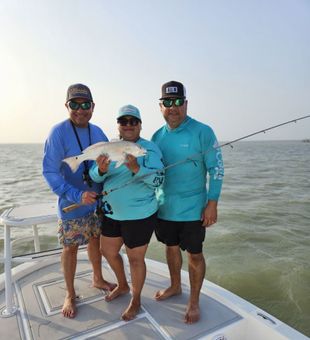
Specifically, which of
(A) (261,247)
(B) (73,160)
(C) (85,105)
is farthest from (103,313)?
(A) (261,247)

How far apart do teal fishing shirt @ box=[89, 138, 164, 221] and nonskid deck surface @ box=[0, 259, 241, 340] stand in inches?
38.5

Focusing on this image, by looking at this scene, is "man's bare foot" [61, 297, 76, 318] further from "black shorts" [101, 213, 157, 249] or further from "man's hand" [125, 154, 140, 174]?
"man's hand" [125, 154, 140, 174]

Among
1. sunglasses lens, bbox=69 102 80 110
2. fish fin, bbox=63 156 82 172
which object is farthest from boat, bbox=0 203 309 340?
sunglasses lens, bbox=69 102 80 110

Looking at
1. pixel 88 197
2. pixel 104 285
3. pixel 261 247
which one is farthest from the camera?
pixel 261 247

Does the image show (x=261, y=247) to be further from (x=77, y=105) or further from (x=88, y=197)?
(x=77, y=105)

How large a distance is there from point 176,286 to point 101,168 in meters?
1.62

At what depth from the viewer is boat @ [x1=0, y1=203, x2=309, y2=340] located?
270 cm

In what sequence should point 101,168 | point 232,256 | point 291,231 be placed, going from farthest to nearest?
point 291,231
point 232,256
point 101,168

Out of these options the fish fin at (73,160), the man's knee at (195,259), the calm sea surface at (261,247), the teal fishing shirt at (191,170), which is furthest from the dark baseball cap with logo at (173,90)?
the calm sea surface at (261,247)

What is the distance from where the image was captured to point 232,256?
23.1ft

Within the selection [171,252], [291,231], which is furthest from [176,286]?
[291,231]

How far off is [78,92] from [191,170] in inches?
52.3

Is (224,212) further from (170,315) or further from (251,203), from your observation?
(170,315)

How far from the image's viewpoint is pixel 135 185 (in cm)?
286
